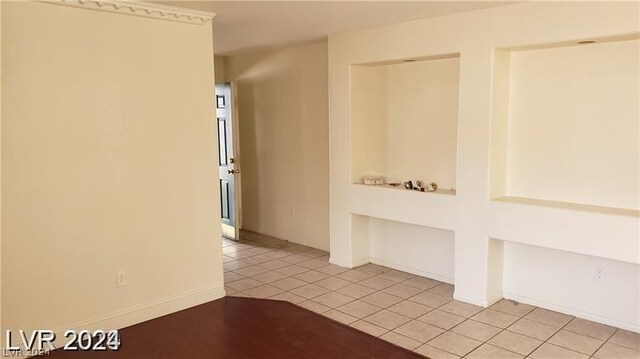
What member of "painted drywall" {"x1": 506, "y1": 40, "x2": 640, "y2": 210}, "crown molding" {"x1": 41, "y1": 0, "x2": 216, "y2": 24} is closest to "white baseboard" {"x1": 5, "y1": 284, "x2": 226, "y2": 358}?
"crown molding" {"x1": 41, "y1": 0, "x2": 216, "y2": 24}

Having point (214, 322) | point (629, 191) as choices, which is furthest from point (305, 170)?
point (629, 191)

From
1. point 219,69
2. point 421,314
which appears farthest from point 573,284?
point 219,69

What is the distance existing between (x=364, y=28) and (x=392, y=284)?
7.84 feet

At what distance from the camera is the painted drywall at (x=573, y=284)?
3.60 meters

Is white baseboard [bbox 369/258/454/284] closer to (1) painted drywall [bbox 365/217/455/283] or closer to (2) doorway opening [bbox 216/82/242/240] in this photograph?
(1) painted drywall [bbox 365/217/455/283]

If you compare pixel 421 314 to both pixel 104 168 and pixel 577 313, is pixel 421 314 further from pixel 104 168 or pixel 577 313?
pixel 104 168

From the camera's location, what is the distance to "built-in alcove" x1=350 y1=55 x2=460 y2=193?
4.55 meters

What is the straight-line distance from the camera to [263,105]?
21.1 feet

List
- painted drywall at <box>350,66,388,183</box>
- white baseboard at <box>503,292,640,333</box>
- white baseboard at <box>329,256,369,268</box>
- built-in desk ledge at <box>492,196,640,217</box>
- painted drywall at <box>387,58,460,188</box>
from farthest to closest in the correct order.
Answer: white baseboard at <box>329,256,369,268</box>, painted drywall at <box>350,66,388,183</box>, painted drywall at <box>387,58,460,188</box>, white baseboard at <box>503,292,640,333</box>, built-in desk ledge at <box>492,196,640,217</box>

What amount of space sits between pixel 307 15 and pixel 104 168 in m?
1.94

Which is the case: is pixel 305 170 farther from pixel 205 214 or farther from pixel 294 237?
pixel 205 214

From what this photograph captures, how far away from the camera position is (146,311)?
3799 millimetres

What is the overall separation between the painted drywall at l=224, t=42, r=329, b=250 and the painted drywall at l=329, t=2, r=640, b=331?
2.50 feet

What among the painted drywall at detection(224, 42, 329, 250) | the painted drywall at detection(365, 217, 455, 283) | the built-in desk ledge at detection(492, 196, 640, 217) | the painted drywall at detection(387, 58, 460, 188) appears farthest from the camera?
the painted drywall at detection(224, 42, 329, 250)
